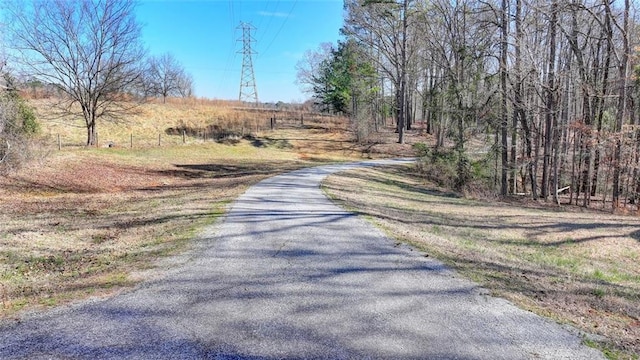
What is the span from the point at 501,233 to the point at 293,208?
5312 mm

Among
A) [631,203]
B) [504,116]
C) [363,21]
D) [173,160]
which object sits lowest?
[631,203]

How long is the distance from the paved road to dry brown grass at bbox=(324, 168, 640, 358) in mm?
577

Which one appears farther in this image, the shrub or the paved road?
the shrub

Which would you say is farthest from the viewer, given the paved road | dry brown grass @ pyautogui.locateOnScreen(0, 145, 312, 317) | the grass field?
dry brown grass @ pyautogui.locateOnScreen(0, 145, 312, 317)

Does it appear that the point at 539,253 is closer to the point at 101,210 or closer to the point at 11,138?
the point at 101,210

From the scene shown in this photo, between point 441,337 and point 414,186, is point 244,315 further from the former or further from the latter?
point 414,186

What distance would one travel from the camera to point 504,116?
729 inches

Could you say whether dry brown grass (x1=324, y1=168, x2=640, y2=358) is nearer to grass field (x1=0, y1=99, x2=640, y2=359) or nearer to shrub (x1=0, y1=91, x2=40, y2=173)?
grass field (x1=0, y1=99, x2=640, y2=359)

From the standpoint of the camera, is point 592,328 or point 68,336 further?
point 592,328

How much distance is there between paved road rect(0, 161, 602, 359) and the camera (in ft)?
10.8

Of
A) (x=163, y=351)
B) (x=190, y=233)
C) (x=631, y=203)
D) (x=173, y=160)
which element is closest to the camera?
(x=163, y=351)

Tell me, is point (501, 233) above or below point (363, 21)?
below

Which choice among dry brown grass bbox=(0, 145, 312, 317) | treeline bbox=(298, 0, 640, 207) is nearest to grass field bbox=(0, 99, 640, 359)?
dry brown grass bbox=(0, 145, 312, 317)

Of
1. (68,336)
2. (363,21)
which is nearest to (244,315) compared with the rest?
(68,336)
